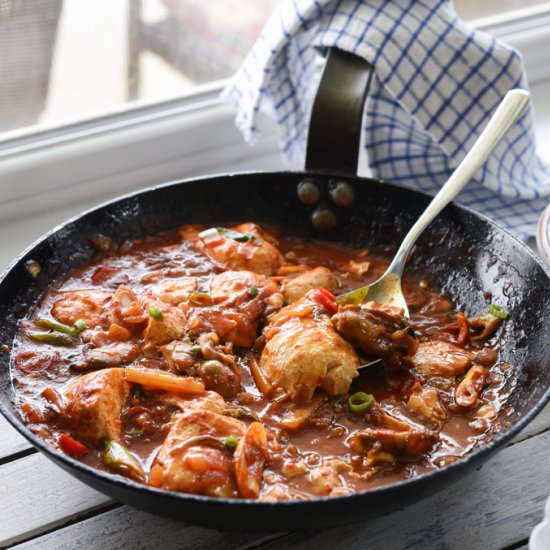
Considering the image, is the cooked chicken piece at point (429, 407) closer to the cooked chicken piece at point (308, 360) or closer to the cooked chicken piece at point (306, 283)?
the cooked chicken piece at point (308, 360)

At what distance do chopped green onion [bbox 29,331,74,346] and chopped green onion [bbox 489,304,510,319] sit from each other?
1176mm

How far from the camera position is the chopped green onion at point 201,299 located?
2.32 metres

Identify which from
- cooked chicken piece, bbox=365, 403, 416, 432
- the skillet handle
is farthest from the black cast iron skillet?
cooked chicken piece, bbox=365, 403, 416, 432

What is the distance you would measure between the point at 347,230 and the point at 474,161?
1.67 ft

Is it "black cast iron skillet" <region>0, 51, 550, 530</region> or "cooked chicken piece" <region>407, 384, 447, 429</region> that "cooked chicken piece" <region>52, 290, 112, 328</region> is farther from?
"cooked chicken piece" <region>407, 384, 447, 429</region>

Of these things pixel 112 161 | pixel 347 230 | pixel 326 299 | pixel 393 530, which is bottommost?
pixel 393 530

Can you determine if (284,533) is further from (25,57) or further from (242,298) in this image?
(25,57)

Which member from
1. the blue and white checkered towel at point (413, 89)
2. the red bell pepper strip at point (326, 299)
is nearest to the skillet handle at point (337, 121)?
the blue and white checkered towel at point (413, 89)

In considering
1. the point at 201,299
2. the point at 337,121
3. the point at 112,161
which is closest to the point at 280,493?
the point at 201,299

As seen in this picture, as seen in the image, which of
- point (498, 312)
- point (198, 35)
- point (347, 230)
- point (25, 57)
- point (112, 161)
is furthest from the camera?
point (198, 35)

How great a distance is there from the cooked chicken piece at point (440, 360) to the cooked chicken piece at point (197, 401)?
0.54 metres

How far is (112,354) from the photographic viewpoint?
2119 mm

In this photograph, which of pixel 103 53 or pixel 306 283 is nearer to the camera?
pixel 306 283

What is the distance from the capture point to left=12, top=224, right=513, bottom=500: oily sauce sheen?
1818mm
